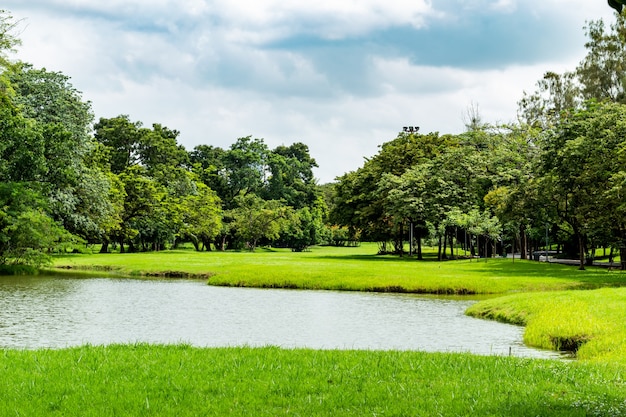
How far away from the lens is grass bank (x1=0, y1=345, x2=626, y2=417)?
9.40 meters

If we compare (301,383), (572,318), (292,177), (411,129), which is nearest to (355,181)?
(411,129)

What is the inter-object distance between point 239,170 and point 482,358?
4233 inches

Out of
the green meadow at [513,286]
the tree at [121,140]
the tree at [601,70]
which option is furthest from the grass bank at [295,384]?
the tree at [121,140]

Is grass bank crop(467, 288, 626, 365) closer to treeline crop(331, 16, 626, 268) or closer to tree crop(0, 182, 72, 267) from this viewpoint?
treeline crop(331, 16, 626, 268)

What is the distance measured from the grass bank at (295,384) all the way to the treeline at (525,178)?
30.3 meters

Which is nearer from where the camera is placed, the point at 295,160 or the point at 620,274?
the point at 620,274

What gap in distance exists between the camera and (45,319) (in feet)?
81.3

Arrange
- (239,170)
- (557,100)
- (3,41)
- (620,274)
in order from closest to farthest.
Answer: (3,41)
(620,274)
(557,100)
(239,170)

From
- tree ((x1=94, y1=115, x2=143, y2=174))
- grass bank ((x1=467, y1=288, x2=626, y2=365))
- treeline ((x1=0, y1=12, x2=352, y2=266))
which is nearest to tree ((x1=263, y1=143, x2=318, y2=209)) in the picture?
treeline ((x1=0, y1=12, x2=352, y2=266))

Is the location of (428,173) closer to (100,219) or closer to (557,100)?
(557,100)

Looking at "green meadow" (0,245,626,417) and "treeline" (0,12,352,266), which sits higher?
"treeline" (0,12,352,266)

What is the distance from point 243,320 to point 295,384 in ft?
49.0

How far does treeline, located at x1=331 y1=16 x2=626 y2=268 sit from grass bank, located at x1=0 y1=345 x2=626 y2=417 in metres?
30.3

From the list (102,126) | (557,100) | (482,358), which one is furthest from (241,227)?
(482,358)
